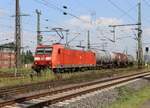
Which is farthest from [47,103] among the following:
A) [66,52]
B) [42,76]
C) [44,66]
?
[66,52]

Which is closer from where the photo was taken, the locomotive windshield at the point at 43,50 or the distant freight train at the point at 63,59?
the distant freight train at the point at 63,59

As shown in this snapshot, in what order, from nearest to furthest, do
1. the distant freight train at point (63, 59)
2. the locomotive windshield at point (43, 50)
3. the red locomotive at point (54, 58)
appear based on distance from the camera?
the red locomotive at point (54, 58), the distant freight train at point (63, 59), the locomotive windshield at point (43, 50)

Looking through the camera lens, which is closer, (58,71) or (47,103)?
(47,103)

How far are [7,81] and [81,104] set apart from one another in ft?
41.5

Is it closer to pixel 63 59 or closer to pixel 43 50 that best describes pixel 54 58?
pixel 43 50

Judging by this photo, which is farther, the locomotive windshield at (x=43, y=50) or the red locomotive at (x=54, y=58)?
the locomotive windshield at (x=43, y=50)

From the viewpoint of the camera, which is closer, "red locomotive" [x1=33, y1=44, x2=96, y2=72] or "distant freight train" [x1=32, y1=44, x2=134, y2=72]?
"red locomotive" [x1=33, y1=44, x2=96, y2=72]

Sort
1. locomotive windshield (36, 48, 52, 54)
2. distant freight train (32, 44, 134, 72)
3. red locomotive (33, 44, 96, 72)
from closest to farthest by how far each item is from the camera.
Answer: red locomotive (33, 44, 96, 72) < distant freight train (32, 44, 134, 72) < locomotive windshield (36, 48, 52, 54)

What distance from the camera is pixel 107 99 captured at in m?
20.4

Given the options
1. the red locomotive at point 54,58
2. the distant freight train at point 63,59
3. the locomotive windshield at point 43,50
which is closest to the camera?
the red locomotive at point 54,58

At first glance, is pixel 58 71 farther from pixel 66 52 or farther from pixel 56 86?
pixel 56 86

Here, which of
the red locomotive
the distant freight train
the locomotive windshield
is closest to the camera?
the red locomotive

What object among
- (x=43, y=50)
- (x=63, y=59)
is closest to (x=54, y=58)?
(x=43, y=50)

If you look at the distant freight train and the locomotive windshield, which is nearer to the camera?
the distant freight train
